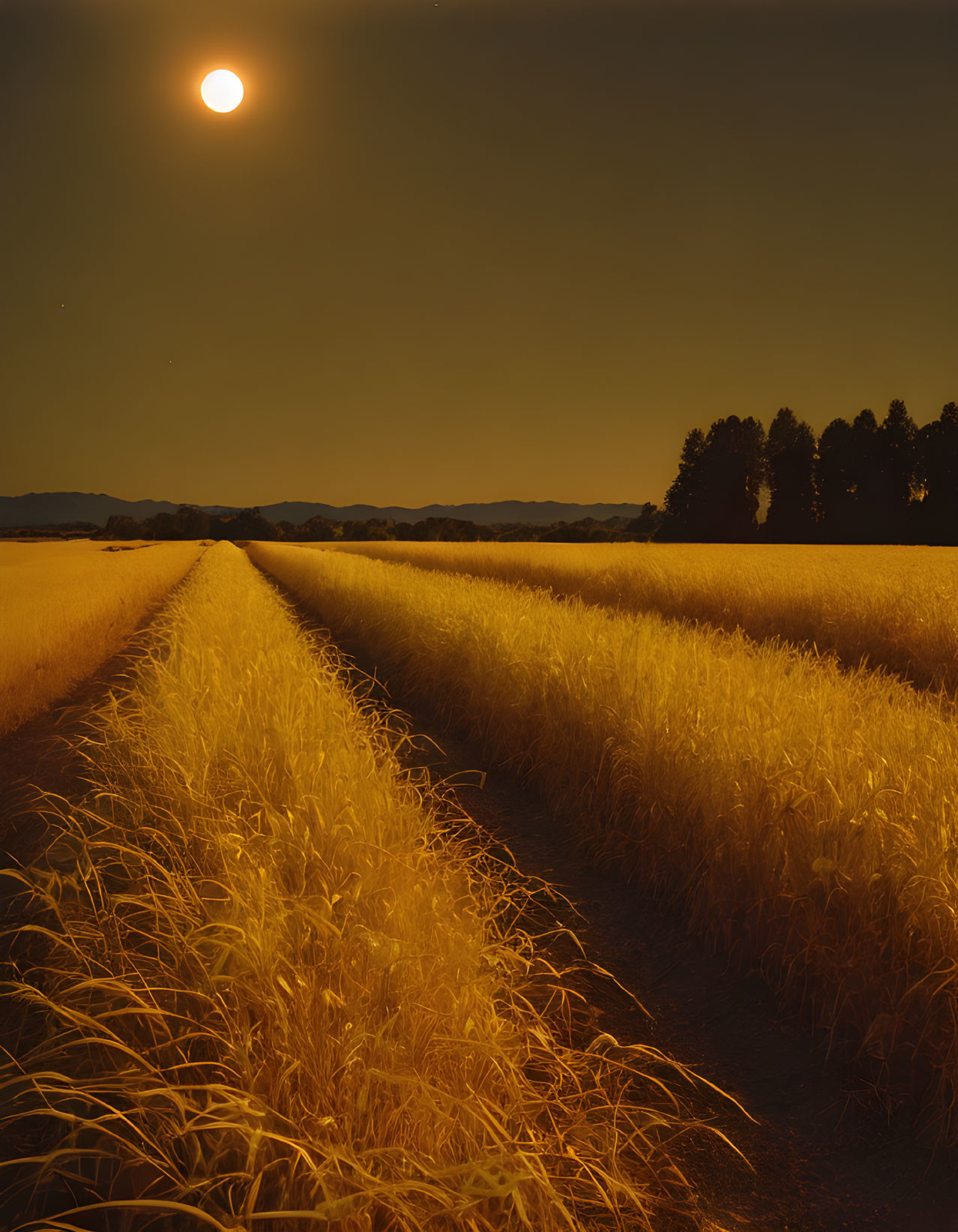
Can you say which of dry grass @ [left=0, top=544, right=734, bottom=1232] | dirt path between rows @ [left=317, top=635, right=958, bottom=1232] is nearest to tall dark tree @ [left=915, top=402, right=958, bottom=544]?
dirt path between rows @ [left=317, top=635, right=958, bottom=1232]

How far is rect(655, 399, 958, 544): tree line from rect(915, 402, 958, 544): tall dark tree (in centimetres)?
5

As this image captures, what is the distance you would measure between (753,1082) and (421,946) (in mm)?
1362

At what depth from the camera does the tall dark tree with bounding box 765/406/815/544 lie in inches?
2079

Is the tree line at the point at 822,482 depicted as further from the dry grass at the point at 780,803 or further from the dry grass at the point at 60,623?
the dry grass at the point at 780,803

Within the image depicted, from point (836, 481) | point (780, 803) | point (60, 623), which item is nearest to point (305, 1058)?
point (780, 803)

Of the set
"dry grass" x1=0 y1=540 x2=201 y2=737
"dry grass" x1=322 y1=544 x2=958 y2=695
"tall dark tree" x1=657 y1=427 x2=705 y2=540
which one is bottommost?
"dry grass" x1=0 y1=540 x2=201 y2=737

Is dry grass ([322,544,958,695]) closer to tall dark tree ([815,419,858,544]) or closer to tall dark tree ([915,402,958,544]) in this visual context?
tall dark tree ([915,402,958,544])

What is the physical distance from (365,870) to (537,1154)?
1228 mm

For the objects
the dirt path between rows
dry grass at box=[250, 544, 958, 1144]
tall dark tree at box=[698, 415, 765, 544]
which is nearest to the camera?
the dirt path between rows

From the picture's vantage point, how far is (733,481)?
55844 millimetres

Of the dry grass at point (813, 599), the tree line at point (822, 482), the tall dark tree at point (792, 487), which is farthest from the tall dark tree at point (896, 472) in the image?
the dry grass at point (813, 599)

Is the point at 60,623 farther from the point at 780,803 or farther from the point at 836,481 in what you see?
the point at 836,481

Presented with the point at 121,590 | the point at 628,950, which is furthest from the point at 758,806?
the point at 121,590

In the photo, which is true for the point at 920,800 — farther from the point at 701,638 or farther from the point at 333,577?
the point at 333,577
